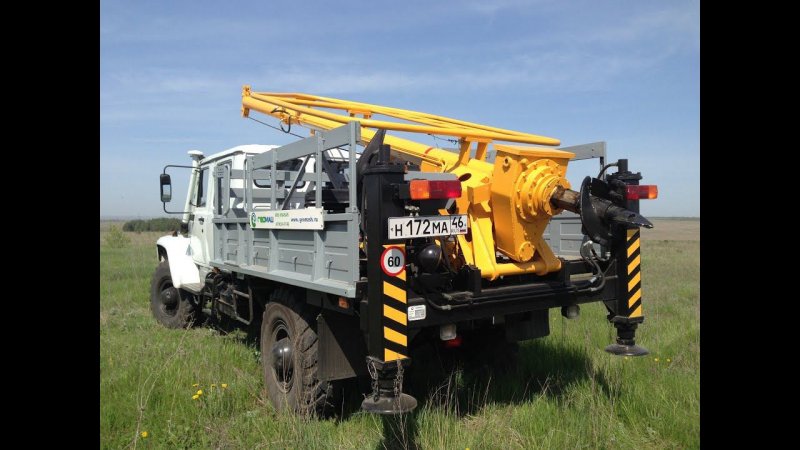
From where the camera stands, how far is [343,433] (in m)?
4.02

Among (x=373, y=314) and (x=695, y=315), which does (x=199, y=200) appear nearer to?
(x=373, y=314)

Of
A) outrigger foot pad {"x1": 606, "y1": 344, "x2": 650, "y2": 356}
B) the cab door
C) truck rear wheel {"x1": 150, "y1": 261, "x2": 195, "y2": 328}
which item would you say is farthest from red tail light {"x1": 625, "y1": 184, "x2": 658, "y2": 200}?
truck rear wheel {"x1": 150, "y1": 261, "x2": 195, "y2": 328}

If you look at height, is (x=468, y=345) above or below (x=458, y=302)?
below

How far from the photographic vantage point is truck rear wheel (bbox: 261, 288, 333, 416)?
414 cm

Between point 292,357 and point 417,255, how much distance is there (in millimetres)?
1577

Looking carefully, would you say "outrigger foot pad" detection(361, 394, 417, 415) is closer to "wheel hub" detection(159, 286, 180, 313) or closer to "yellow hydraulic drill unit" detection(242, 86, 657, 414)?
"yellow hydraulic drill unit" detection(242, 86, 657, 414)

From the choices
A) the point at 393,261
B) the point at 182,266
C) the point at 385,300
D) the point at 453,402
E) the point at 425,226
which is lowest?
the point at 453,402

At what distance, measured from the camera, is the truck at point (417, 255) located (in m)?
3.26

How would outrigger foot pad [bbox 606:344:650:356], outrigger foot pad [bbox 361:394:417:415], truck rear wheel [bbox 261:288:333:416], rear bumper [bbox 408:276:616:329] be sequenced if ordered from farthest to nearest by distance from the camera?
1. outrigger foot pad [bbox 606:344:650:356]
2. truck rear wheel [bbox 261:288:333:416]
3. rear bumper [bbox 408:276:616:329]
4. outrigger foot pad [bbox 361:394:417:415]

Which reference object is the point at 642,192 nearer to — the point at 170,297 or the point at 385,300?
the point at 385,300

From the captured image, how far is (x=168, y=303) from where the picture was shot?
7.88 m

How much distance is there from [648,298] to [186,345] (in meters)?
7.86

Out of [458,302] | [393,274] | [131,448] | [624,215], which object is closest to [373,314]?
[393,274]

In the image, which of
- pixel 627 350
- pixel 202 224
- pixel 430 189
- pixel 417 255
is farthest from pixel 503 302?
pixel 202 224
